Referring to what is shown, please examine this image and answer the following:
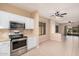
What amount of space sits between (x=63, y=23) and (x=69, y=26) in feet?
2.50

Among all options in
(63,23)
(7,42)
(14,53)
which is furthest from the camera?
(63,23)

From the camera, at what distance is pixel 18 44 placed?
4102mm

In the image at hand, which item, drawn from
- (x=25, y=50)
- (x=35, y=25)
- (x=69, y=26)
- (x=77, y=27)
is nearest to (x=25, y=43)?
(x=25, y=50)

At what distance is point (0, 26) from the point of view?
343 cm

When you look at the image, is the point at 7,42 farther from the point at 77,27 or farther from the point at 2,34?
the point at 77,27

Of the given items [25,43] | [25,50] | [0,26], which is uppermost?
[0,26]

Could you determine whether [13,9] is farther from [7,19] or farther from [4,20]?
[4,20]

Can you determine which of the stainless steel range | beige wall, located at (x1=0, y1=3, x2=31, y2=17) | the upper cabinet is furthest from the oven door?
beige wall, located at (x1=0, y1=3, x2=31, y2=17)

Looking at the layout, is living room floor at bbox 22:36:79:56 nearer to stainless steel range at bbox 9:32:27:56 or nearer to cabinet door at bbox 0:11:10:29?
stainless steel range at bbox 9:32:27:56

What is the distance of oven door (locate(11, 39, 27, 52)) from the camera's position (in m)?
3.77

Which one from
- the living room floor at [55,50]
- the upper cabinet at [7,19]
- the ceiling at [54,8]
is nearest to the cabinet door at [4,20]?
the upper cabinet at [7,19]

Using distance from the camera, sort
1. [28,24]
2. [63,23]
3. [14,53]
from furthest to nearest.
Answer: [63,23]
[28,24]
[14,53]

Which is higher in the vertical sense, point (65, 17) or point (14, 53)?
point (65, 17)

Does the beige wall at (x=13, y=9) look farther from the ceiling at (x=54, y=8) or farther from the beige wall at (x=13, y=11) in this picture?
the ceiling at (x=54, y=8)
